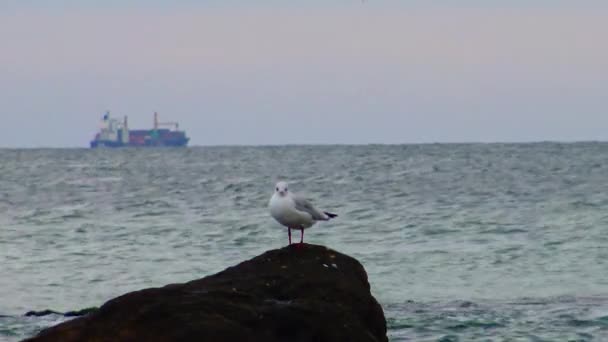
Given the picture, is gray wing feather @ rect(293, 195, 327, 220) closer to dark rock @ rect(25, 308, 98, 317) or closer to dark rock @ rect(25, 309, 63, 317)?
dark rock @ rect(25, 308, 98, 317)

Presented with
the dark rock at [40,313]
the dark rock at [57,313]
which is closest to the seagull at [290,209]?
the dark rock at [57,313]

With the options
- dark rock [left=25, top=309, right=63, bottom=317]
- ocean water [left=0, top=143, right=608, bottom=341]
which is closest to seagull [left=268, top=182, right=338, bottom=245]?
ocean water [left=0, top=143, right=608, bottom=341]

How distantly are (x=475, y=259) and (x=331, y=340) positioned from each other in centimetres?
1561

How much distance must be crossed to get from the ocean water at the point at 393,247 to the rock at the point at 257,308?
4451 mm

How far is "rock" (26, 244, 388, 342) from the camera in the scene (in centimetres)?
757

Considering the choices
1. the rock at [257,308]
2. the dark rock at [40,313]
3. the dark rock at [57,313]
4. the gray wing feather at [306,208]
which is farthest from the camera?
the dark rock at [40,313]

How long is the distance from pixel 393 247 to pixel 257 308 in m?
18.2

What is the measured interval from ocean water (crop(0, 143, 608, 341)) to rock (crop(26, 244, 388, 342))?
4451mm

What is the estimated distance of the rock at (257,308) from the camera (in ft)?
24.8

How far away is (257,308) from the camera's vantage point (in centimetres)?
829

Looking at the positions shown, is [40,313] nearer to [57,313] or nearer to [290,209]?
[57,313]

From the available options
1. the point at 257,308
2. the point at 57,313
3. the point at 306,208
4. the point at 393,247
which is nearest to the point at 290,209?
the point at 306,208

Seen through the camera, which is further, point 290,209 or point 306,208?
point 306,208

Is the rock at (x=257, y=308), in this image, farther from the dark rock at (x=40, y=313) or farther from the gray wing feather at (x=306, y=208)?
the dark rock at (x=40, y=313)
